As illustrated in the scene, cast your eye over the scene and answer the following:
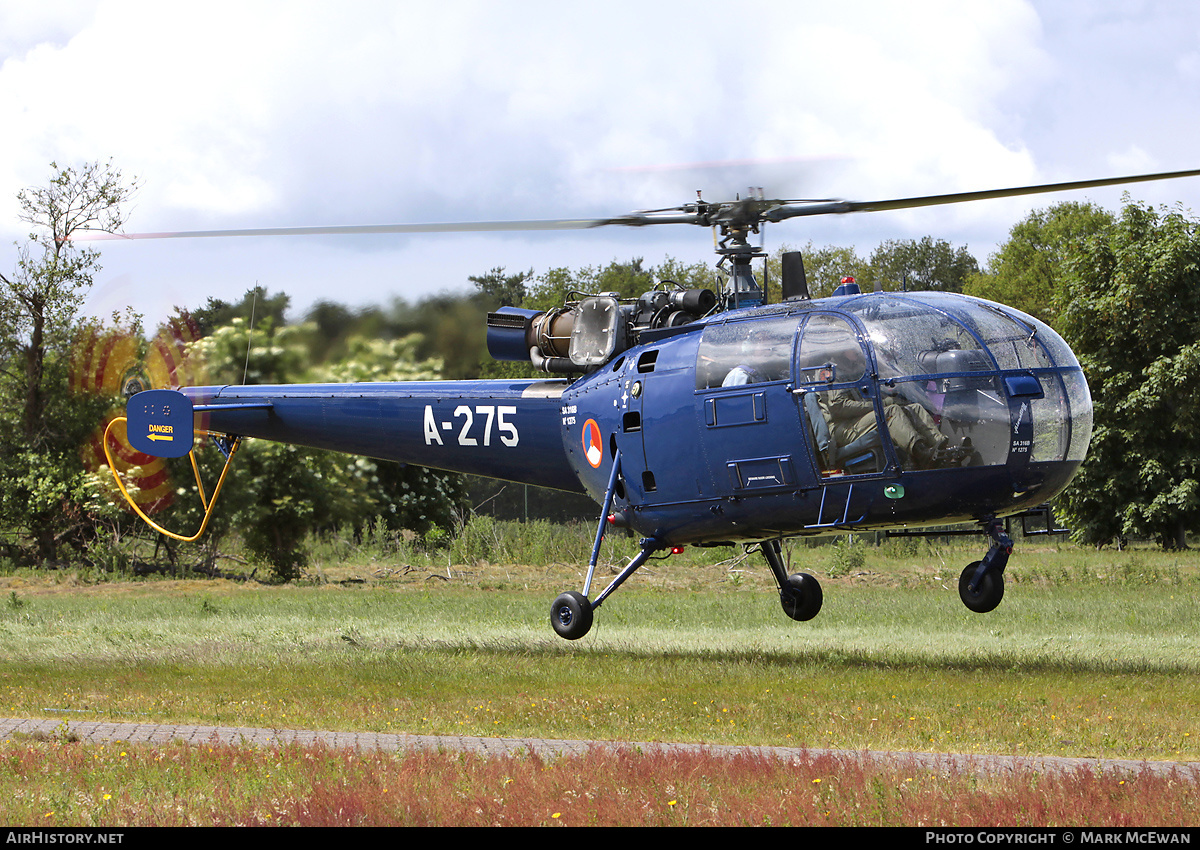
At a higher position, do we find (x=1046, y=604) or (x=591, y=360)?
(x=591, y=360)

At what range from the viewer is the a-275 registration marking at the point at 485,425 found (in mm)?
15469

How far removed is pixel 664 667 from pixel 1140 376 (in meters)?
25.1

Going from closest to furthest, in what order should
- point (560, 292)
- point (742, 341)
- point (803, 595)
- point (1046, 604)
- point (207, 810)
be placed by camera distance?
point (207, 810), point (742, 341), point (803, 595), point (1046, 604), point (560, 292)

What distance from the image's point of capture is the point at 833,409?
11.8 m

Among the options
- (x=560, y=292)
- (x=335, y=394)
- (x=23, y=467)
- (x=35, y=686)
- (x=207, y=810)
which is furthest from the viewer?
(x=560, y=292)

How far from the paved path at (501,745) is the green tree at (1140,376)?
87.7 feet

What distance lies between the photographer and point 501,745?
9.84 metres

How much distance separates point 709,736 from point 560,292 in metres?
43.7

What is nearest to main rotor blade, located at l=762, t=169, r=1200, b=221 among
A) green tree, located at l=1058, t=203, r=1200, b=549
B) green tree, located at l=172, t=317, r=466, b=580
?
green tree, located at l=172, t=317, r=466, b=580

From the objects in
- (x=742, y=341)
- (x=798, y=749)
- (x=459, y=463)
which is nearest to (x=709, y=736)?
(x=798, y=749)

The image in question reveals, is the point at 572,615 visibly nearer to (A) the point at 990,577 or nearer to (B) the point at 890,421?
(B) the point at 890,421

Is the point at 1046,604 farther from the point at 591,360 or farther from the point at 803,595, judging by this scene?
the point at 591,360

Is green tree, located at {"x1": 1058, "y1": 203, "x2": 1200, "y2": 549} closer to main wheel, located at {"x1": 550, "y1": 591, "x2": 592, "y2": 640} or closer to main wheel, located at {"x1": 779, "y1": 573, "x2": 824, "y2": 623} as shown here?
main wheel, located at {"x1": 779, "y1": 573, "x2": 824, "y2": 623}

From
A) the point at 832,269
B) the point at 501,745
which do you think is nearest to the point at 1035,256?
the point at 832,269
